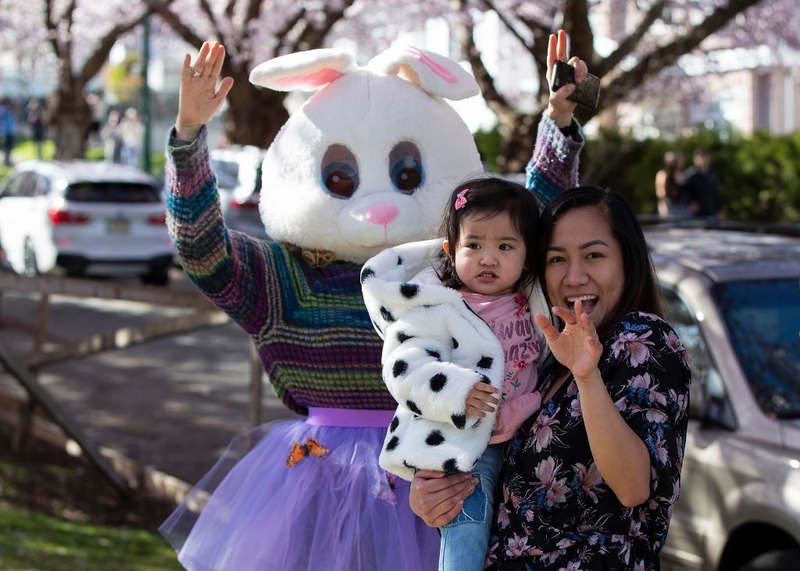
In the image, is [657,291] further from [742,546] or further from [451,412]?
[742,546]

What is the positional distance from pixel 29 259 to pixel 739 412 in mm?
9856

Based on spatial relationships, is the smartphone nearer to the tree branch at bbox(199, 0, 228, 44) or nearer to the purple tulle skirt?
the purple tulle skirt

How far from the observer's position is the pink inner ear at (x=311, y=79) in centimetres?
278

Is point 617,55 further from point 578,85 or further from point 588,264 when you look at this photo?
point 588,264

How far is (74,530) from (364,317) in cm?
351

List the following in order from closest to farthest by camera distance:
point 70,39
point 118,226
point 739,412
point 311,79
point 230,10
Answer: point 311,79 → point 739,412 → point 118,226 → point 230,10 → point 70,39

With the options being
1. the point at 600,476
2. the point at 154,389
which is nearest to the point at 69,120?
the point at 154,389

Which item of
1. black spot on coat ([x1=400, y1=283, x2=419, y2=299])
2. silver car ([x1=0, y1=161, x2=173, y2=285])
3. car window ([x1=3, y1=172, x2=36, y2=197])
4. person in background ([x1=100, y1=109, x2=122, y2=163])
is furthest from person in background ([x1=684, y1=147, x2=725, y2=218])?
person in background ([x1=100, y1=109, x2=122, y2=163])

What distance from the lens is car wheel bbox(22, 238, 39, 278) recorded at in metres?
11.4

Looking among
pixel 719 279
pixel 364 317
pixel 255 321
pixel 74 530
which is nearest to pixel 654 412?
pixel 364 317

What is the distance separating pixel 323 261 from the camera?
108 inches

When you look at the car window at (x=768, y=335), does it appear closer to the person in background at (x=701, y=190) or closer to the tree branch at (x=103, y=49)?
the person in background at (x=701, y=190)

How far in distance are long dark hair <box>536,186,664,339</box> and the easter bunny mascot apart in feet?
2.05

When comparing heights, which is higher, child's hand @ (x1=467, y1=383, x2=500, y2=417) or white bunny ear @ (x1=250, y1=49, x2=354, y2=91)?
white bunny ear @ (x1=250, y1=49, x2=354, y2=91)
